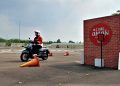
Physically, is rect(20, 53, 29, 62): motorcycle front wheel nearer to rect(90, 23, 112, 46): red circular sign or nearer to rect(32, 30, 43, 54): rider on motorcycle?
rect(32, 30, 43, 54): rider on motorcycle

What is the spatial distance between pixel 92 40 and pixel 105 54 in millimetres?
1602

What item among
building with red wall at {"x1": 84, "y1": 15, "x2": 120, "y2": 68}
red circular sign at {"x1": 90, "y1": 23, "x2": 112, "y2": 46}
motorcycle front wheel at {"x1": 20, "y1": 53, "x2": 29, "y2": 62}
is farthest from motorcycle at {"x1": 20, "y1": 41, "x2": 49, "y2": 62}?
red circular sign at {"x1": 90, "y1": 23, "x2": 112, "y2": 46}

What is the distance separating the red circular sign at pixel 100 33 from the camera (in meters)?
18.8

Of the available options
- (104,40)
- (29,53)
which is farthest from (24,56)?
(104,40)

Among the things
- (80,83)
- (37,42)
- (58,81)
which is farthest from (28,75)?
(37,42)

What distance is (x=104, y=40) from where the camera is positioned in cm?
1903

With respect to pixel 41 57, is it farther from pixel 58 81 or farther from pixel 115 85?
pixel 115 85

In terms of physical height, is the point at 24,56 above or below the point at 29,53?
below

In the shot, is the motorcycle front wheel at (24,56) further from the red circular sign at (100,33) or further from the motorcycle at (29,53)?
the red circular sign at (100,33)

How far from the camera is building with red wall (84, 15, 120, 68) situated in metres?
18.3

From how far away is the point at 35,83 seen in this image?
1285 centimetres

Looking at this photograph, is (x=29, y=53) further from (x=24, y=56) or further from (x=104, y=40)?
(x=104, y=40)

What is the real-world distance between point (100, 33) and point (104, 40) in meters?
0.56

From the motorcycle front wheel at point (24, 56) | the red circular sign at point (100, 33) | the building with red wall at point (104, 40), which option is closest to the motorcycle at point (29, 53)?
the motorcycle front wheel at point (24, 56)
